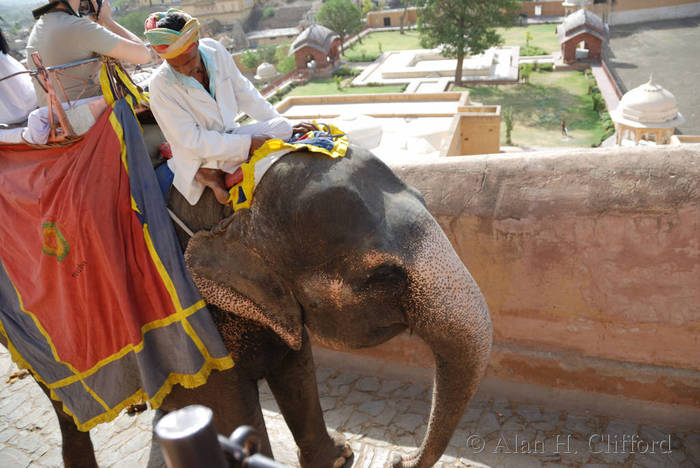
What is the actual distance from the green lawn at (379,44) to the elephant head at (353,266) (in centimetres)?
3431

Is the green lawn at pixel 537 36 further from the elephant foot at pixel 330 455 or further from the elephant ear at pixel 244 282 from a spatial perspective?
the elephant ear at pixel 244 282

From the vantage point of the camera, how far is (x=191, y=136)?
89.7 inches

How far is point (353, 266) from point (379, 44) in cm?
3746

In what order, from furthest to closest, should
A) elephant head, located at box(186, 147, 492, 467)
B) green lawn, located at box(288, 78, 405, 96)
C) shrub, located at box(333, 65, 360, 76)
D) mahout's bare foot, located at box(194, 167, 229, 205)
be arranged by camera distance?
shrub, located at box(333, 65, 360, 76) < green lawn, located at box(288, 78, 405, 96) < mahout's bare foot, located at box(194, 167, 229, 205) < elephant head, located at box(186, 147, 492, 467)

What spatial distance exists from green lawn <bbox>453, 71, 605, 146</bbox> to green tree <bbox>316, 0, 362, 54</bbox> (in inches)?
523

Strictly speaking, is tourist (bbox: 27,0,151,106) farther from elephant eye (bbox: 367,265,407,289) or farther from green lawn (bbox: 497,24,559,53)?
green lawn (bbox: 497,24,559,53)

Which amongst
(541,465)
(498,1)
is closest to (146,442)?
(541,465)

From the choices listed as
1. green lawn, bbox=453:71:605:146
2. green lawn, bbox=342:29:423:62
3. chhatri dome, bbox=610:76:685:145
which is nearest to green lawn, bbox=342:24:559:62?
green lawn, bbox=342:29:423:62

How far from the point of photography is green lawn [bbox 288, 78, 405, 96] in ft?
90.9

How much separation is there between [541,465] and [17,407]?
387 centimetres

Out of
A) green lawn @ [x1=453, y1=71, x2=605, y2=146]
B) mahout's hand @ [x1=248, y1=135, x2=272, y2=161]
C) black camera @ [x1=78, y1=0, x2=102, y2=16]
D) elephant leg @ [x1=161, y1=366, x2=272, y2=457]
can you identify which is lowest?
green lawn @ [x1=453, y1=71, x2=605, y2=146]

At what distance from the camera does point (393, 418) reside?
3.89m

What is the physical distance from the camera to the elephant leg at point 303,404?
299 cm

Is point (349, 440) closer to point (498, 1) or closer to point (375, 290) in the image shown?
point (375, 290)
